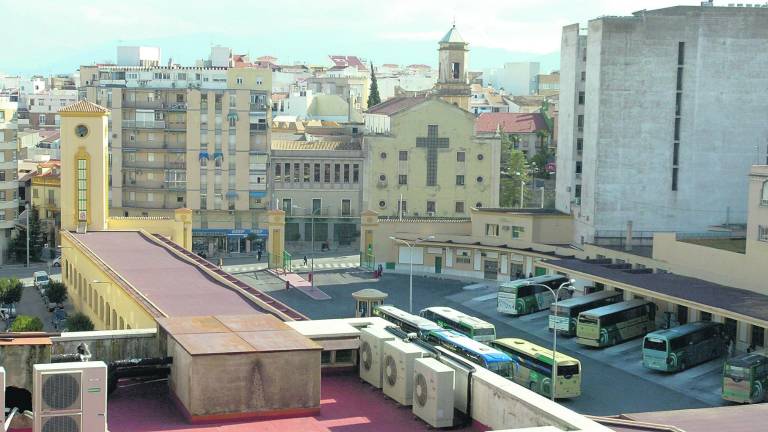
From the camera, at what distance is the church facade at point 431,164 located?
288ft

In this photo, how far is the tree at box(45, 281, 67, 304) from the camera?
201 feet

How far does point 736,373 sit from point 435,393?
24366 mm

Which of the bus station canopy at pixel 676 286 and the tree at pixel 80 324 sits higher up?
the bus station canopy at pixel 676 286

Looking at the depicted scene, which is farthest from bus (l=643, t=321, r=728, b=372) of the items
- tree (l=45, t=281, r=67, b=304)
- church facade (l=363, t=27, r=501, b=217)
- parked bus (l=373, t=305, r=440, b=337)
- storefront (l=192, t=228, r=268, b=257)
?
storefront (l=192, t=228, r=268, b=257)

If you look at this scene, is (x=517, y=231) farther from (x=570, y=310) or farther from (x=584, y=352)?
(x=584, y=352)

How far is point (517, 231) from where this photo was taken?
2953 inches

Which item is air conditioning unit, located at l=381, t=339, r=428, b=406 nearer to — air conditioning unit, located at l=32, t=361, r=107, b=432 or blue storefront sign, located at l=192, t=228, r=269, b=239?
air conditioning unit, located at l=32, t=361, r=107, b=432

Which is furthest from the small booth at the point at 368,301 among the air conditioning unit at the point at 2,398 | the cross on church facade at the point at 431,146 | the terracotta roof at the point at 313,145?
the air conditioning unit at the point at 2,398

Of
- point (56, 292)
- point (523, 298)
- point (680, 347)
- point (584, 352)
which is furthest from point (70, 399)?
point (523, 298)

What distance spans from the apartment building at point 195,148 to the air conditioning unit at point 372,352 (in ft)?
203

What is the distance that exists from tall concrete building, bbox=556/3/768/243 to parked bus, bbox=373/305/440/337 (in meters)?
24.0

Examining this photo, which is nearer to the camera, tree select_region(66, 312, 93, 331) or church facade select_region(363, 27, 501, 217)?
tree select_region(66, 312, 93, 331)

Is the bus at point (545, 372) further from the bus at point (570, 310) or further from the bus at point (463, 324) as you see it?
the bus at point (570, 310)

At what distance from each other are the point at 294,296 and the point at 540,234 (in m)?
17.1
